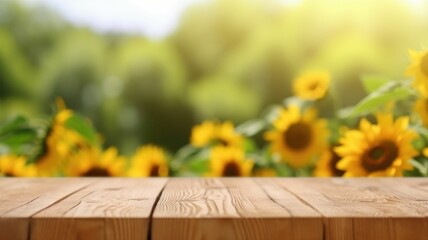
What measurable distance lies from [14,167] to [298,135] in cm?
54

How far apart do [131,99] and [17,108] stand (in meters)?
0.79

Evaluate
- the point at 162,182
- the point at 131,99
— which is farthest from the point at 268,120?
the point at 131,99

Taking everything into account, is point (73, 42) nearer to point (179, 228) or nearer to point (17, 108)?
point (17, 108)

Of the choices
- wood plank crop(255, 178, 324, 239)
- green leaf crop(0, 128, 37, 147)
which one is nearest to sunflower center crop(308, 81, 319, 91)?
green leaf crop(0, 128, 37, 147)

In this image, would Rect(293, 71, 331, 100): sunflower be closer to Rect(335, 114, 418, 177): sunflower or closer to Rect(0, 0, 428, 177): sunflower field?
Rect(0, 0, 428, 177): sunflower field

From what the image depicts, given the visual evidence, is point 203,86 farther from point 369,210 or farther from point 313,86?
point 369,210

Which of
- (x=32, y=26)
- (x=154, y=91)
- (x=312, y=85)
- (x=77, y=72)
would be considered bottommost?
(x=312, y=85)

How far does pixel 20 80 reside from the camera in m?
3.94

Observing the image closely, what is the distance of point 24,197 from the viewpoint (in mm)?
773

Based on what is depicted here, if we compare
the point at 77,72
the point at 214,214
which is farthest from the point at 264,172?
the point at 77,72

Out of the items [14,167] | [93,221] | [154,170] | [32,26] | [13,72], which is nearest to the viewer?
[93,221]

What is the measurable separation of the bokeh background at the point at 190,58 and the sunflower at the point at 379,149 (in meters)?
1.66

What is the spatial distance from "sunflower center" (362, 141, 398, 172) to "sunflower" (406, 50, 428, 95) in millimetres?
95

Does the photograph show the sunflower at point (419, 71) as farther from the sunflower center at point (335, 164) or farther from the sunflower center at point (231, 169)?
the sunflower center at point (231, 169)
